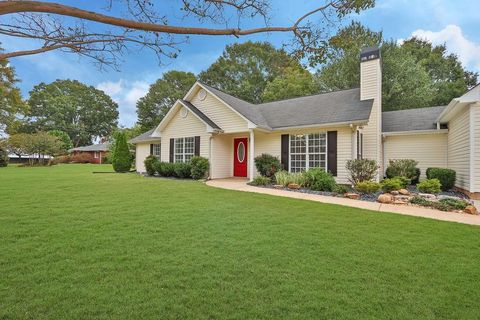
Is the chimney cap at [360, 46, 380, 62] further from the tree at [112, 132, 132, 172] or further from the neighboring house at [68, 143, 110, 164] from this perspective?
the neighboring house at [68, 143, 110, 164]

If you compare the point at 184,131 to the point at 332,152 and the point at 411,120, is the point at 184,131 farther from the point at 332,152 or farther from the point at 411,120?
the point at 411,120

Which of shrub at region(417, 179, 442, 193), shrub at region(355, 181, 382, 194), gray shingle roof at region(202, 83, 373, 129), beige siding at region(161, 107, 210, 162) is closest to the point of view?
shrub at region(417, 179, 442, 193)

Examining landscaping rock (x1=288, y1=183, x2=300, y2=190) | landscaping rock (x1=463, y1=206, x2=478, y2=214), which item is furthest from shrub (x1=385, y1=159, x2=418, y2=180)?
landscaping rock (x1=463, y1=206, x2=478, y2=214)

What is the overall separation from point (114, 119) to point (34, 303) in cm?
6403

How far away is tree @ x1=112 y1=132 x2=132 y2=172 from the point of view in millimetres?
19625

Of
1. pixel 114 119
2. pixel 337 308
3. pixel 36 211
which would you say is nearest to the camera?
pixel 337 308

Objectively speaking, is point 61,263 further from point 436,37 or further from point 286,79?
point 436,37

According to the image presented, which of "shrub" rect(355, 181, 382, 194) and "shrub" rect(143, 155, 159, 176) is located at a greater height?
"shrub" rect(143, 155, 159, 176)

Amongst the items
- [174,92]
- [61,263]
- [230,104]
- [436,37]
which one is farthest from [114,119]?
[61,263]

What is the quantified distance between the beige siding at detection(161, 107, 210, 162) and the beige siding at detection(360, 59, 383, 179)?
7939mm

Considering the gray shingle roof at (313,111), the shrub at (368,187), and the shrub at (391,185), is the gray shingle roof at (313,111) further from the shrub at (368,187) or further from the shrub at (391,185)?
the shrub at (368,187)

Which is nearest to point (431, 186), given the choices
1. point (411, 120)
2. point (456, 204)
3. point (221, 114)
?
point (456, 204)

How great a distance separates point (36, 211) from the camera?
19.3 ft

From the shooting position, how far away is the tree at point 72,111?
51.4 meters
